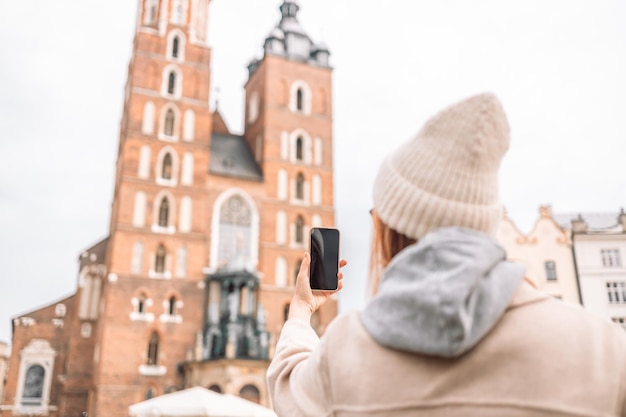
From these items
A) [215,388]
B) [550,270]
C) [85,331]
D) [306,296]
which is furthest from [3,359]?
[306,296]

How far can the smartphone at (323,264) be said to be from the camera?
1.73 m

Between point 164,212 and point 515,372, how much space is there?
25.3 metres

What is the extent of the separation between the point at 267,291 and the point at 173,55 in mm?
11426

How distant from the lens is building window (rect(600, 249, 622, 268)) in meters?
22.6

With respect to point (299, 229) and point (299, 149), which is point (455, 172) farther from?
point (299, 149)

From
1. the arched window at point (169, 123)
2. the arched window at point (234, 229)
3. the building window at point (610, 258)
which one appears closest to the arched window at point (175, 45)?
the arched window at point (169, 123)

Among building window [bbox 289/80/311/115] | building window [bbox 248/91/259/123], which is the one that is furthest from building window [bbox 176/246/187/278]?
building window [bbox 289/80/311/115]

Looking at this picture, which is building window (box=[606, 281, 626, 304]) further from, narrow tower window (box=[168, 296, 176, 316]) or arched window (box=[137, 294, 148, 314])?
arched window (box=[137, 294, 148, 314])

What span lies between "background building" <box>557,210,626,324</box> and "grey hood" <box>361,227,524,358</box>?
23.0 metres

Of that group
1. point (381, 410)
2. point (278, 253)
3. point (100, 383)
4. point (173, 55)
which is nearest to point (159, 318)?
point (100, 383)

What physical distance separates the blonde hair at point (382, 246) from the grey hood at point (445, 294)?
21cm

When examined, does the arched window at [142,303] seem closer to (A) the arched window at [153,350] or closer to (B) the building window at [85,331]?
(A) the arched window at [153,350]

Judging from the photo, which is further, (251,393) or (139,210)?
(139,210)

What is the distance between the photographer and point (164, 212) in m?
25.5
